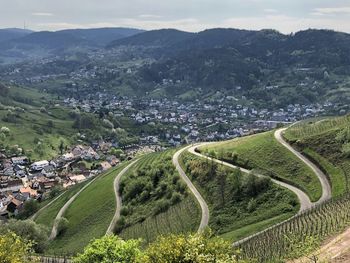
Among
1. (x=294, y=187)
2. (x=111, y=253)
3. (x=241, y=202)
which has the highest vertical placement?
(x=111, y=253)

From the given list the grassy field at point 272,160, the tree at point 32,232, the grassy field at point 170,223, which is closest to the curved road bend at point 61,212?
the tree at point 32,232

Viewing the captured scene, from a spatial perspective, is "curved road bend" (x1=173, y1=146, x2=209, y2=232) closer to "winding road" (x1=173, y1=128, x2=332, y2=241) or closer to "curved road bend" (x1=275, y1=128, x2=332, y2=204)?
"winding road" (x1=173, y1=128, x2=332, y2=241)

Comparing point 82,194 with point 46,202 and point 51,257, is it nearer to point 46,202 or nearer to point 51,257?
point 46,202

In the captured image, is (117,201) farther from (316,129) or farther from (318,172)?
(318,172)

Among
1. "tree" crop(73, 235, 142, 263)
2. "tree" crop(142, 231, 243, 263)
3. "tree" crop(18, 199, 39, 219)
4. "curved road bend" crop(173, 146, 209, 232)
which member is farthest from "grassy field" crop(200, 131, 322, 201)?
"tree" crop(18, 199, 39, 219)

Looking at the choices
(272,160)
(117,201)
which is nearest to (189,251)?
(272,160)

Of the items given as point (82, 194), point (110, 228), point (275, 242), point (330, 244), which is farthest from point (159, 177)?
point (330, 244)

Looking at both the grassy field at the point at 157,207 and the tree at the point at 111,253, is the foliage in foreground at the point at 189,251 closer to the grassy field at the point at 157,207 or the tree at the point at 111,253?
the tree at the point at 111,253
